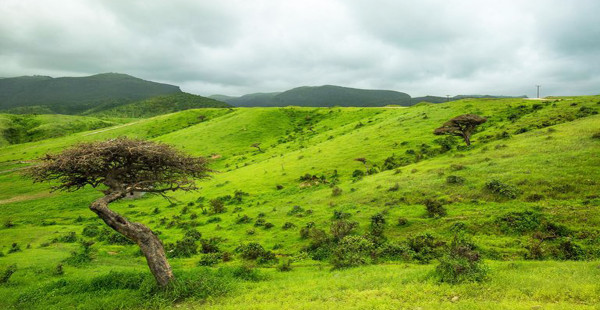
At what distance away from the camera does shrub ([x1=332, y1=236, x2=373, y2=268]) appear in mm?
17016

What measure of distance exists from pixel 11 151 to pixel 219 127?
6365cm

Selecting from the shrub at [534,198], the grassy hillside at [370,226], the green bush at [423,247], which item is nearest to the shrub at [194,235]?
the grassy hillside at [370,226]

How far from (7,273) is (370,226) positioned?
2347 cm

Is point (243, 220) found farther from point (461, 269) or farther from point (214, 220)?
point (461, 269)

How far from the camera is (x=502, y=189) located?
21484 mm

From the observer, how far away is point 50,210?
4266 centimetres

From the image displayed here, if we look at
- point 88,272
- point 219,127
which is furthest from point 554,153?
point 219,127

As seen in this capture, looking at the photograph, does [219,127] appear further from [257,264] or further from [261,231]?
[257,264]

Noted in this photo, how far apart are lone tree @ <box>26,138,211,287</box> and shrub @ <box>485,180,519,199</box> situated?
22163 millimetres

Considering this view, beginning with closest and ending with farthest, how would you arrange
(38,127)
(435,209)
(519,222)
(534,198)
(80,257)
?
(519,222)
(534,198)
(80,257)
(435,209)
(38,127)

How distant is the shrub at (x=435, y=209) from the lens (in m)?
21.0

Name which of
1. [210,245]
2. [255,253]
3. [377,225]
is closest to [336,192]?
[377,225]

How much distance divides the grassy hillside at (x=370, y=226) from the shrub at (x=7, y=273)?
12.2 inches

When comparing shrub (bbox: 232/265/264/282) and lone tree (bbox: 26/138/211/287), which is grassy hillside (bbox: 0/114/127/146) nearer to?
lone tree (bbox: 26/138/211/287)
